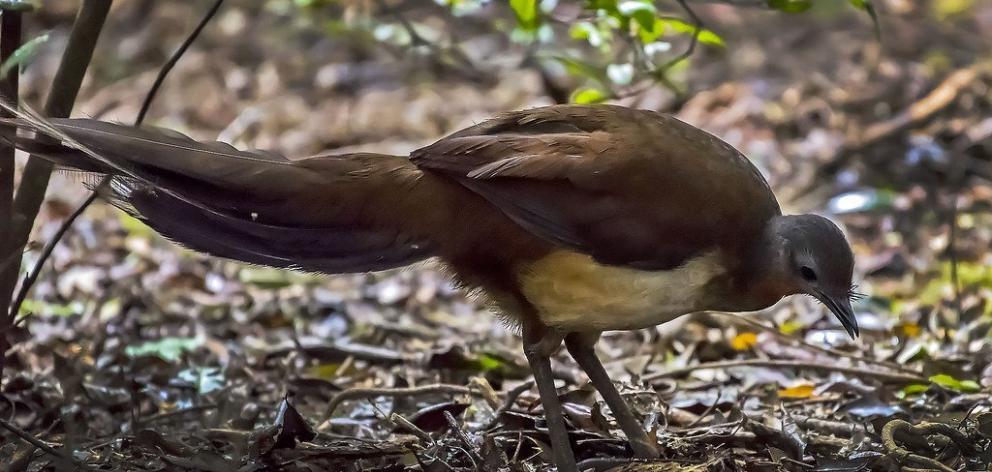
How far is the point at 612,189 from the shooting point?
316cm

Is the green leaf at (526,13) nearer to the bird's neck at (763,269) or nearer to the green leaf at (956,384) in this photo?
the bird's neck at (763,269)

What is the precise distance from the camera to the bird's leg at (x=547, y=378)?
3.26 m

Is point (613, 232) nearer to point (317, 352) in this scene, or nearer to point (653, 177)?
point (653, 177)

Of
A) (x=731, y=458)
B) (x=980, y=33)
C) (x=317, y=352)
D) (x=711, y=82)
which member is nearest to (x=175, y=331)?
(x=317, y=352)

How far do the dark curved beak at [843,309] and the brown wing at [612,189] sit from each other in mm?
309

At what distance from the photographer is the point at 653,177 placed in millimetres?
3166

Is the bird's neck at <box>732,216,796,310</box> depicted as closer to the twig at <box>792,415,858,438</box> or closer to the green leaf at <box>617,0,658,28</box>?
the twig at <box>792,415,858,438</box>

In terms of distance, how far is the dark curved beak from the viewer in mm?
3271

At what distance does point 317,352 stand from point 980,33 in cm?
626

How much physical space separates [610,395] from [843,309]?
745mm

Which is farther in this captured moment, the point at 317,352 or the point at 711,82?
the point at 711,82

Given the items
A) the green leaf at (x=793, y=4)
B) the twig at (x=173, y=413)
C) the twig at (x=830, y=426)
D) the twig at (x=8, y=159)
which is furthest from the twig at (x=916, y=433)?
the twig at (x=8, y=159)

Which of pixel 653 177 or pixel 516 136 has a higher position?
pixel 516 136

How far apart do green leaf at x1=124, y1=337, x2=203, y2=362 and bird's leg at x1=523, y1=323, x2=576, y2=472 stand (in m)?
1.86
